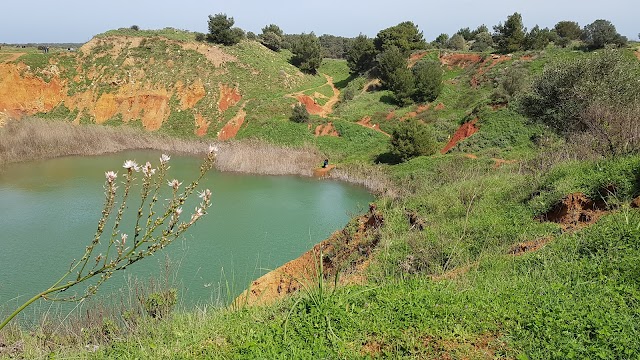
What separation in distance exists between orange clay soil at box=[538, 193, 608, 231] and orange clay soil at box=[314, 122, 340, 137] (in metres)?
25.8

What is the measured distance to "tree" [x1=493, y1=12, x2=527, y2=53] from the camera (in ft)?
133

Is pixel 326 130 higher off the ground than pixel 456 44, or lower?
lower

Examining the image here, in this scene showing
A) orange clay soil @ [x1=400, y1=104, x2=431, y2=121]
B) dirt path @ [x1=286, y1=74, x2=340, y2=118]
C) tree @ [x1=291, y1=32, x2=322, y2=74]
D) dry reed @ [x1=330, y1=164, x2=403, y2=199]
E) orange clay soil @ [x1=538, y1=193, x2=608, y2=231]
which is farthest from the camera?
tree @ [x1=291, y1=32, x2=322, y2=74]

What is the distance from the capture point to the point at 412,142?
27609mm

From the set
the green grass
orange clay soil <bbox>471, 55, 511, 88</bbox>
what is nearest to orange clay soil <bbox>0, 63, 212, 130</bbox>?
the green grass

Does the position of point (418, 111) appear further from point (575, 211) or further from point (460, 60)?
point (575, 211)

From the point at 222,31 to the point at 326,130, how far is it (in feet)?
76.1

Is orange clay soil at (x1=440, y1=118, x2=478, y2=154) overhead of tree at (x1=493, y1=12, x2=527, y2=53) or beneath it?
beneath

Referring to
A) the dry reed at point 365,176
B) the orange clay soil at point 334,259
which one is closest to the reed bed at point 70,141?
the dry reed at point 365,176

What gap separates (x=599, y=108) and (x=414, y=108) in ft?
78.7

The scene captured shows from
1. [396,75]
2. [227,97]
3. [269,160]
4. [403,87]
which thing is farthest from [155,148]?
[396,75]

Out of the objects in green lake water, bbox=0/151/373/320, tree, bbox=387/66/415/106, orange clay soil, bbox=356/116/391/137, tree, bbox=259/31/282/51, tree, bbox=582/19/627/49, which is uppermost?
tree, bbox=259/31/282/51

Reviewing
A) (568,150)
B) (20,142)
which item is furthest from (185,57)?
(568,150)

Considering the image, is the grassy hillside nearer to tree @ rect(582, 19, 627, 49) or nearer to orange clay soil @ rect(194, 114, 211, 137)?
tree @ rect(582, 19, 627, 49)
